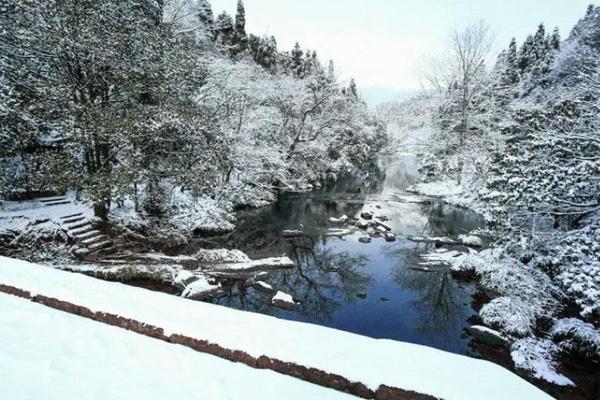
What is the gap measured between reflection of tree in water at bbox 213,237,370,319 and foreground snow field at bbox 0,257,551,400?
390cm

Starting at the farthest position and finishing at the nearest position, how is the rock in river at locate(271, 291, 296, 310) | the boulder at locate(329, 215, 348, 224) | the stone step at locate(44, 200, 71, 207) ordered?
the boulder at locate(329, 215, 348, 224) < the stone step at locate(44, 200, 71, 207) < the rock in river at locate(271, 291, 296, 310)

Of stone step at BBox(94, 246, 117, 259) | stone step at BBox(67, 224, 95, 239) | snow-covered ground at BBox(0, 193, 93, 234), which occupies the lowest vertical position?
stone step at BBox(94, 246, 117, 259)

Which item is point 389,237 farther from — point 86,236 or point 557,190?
point 86,236

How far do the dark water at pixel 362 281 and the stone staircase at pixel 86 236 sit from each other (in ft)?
12.8

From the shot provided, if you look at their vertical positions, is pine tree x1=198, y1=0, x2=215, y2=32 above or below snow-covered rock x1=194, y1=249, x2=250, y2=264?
above

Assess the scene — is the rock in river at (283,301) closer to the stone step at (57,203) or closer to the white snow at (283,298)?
the white snow at (283,298)

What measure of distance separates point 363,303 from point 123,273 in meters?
6.02

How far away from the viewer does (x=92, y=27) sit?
817 cm

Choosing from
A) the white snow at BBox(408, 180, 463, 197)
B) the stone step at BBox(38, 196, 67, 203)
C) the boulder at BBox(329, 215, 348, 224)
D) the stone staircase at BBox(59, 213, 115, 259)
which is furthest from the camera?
the white snow at BBox(408, 180, 463, 197)

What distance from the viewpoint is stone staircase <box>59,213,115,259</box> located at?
914cm

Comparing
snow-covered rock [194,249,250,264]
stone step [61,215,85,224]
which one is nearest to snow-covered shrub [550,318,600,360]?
snow-covered rock [194,249,250,264]

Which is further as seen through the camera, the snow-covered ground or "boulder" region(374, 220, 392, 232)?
"boulder" region(374, 220, 392, 232)

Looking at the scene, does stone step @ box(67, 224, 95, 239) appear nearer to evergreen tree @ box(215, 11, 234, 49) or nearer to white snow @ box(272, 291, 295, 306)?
white snow @ box(272, 291, 295, 306)

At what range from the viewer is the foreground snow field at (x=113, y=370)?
2.86 metres
